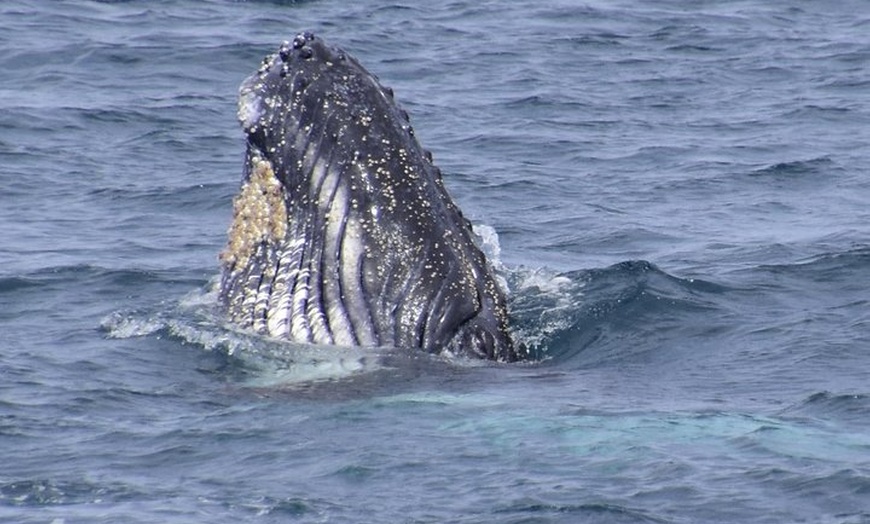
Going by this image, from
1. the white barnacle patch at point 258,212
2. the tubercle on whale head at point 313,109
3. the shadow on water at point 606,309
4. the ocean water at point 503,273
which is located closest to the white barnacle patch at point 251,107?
the tubercle on whale head at point 313,109

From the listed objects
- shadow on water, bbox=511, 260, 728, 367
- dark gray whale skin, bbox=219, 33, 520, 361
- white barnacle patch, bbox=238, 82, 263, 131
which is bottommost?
shadow on water, bbox=511, 260, 728, 367

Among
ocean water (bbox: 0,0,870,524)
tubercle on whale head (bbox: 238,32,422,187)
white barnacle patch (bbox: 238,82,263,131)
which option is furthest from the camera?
white barnacle patch (bbox: 238,82,263,131)

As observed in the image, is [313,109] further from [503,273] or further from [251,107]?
[503,273]

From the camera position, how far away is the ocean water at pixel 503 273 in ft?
30.6

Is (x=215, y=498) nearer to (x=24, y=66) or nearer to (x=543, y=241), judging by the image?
(x=543, y=241)

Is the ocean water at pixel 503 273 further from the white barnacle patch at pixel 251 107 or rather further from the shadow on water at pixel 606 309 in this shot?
the white barnacle patch at pixel 251 107

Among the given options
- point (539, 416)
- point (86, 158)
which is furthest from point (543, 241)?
point (539, 416)

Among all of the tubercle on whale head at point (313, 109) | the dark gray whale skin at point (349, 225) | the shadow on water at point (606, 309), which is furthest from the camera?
the shadow on water at point (606, 309)

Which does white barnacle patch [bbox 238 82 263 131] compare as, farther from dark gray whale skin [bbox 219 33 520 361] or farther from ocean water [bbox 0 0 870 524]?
ocean water [bbox 0 0 870 524]

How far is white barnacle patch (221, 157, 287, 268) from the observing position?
1160cm

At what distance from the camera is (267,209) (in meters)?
11.6

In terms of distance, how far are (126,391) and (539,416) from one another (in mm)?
2766

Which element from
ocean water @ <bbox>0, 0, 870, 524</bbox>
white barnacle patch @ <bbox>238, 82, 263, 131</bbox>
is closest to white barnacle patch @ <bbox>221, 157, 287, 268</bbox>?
white barnacle patch @ <bbox>238, 82, 263, 131</bbox>

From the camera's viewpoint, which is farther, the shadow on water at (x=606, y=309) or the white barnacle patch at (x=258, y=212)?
the shadow on water at (x=606, y=309)
